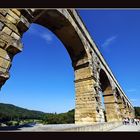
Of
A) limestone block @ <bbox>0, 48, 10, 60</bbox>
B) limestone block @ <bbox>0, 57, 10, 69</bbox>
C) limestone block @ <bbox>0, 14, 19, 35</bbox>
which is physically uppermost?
limestone block @ <bbox>0, 14, 19, 35</bbox>

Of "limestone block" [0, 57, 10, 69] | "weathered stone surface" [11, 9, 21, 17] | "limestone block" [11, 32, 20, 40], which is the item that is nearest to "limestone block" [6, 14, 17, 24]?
"weathered stone surface" [11, 9, 21, 17]

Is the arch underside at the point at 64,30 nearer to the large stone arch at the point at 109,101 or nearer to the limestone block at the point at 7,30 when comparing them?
the limestone block at the point at 7,30

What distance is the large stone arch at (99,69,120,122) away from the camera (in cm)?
1672

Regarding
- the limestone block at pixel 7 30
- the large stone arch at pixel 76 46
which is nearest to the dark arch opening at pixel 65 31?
the large stone arch at pixel 76 46

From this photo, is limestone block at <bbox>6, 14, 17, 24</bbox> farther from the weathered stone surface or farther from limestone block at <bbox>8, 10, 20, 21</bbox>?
the weathered stone surface

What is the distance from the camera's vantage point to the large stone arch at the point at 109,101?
54.9 ft

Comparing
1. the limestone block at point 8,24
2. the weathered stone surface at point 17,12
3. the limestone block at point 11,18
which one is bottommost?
the limestone block at point 8,24

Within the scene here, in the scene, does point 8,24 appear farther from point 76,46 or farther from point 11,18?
point 76,46

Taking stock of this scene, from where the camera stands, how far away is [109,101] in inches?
669

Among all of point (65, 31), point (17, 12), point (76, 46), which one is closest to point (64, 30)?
point (65, 31)

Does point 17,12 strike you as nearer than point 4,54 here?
No

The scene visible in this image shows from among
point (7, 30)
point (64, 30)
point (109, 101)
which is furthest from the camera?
point (109, 101)
